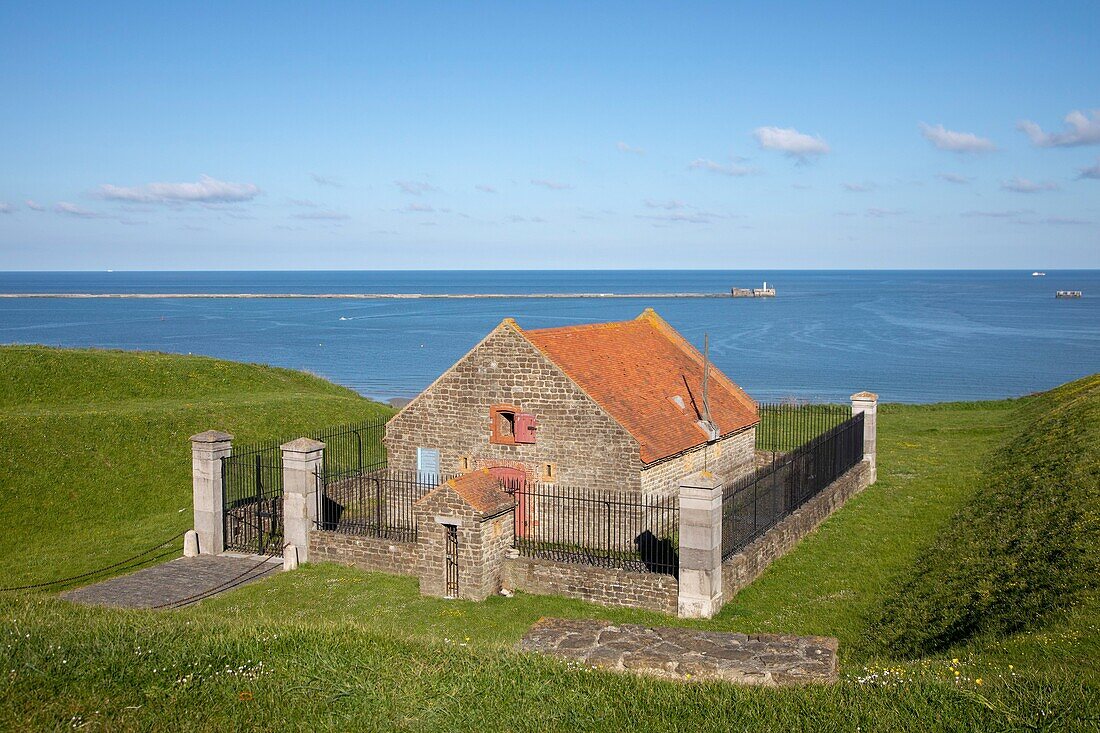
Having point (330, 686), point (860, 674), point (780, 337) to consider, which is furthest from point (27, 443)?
point (780, 337)

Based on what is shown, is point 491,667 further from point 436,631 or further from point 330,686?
point 436,631

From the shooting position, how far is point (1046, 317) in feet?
500

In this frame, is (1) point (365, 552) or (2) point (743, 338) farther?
(2) point (743, 338)

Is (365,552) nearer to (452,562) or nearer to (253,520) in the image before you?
(452,562)

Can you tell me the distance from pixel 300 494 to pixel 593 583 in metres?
7.34

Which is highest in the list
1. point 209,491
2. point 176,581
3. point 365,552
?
point 209,491

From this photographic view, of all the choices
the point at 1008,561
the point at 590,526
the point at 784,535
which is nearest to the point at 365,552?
the point at 590,526

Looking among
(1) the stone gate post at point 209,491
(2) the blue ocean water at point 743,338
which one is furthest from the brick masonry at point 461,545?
(2) the blue ocean water at point 743,338

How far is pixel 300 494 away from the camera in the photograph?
20.7 m

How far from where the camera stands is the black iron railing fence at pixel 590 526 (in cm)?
2070

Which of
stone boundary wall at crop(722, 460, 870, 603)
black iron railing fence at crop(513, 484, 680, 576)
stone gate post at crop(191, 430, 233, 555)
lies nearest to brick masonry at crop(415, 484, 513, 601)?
black iron railing fence at crop(513, 484, 680, 576)

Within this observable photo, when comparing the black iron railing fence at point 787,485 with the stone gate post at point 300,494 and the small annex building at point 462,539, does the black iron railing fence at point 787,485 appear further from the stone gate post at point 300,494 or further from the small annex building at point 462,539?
the stone gate post at point 300,494

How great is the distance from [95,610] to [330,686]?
560 centimetres

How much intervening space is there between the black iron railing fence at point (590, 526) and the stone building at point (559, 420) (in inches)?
12.5
